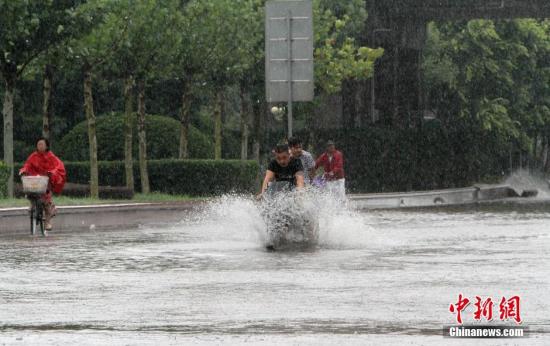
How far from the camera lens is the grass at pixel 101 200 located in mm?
32906

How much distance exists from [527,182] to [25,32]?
36.5m

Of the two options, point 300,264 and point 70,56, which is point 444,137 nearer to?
point 70,56

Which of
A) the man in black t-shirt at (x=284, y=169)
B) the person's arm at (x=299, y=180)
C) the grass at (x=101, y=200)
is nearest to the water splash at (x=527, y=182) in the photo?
the grass at (x=101, y=200)

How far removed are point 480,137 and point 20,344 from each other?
46884mm

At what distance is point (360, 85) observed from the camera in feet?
191

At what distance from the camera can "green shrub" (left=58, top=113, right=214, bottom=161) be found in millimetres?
44812

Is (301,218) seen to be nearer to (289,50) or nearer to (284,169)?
(284,169)

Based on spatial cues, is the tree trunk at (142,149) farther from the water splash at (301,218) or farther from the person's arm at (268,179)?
the person's arm at (268,179)

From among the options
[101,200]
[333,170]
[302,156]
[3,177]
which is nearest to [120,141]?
[101,200]

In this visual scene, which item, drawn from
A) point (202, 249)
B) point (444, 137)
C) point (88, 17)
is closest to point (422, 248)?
point (202, 249)

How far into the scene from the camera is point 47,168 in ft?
92.3

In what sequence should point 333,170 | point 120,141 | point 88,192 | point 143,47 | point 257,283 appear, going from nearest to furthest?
point 257,283
point 333,170
point 88,192
point 143,47
point 120,141

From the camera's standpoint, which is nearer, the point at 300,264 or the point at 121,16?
the point at 300,264

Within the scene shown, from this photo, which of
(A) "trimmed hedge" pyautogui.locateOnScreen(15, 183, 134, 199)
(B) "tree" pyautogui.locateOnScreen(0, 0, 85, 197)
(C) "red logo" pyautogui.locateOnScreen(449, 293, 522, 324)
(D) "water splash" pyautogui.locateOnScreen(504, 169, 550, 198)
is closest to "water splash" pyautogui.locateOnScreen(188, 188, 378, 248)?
(C) "red logo" pyautogui.locateOnScreen(449, 293, 522, 324)
